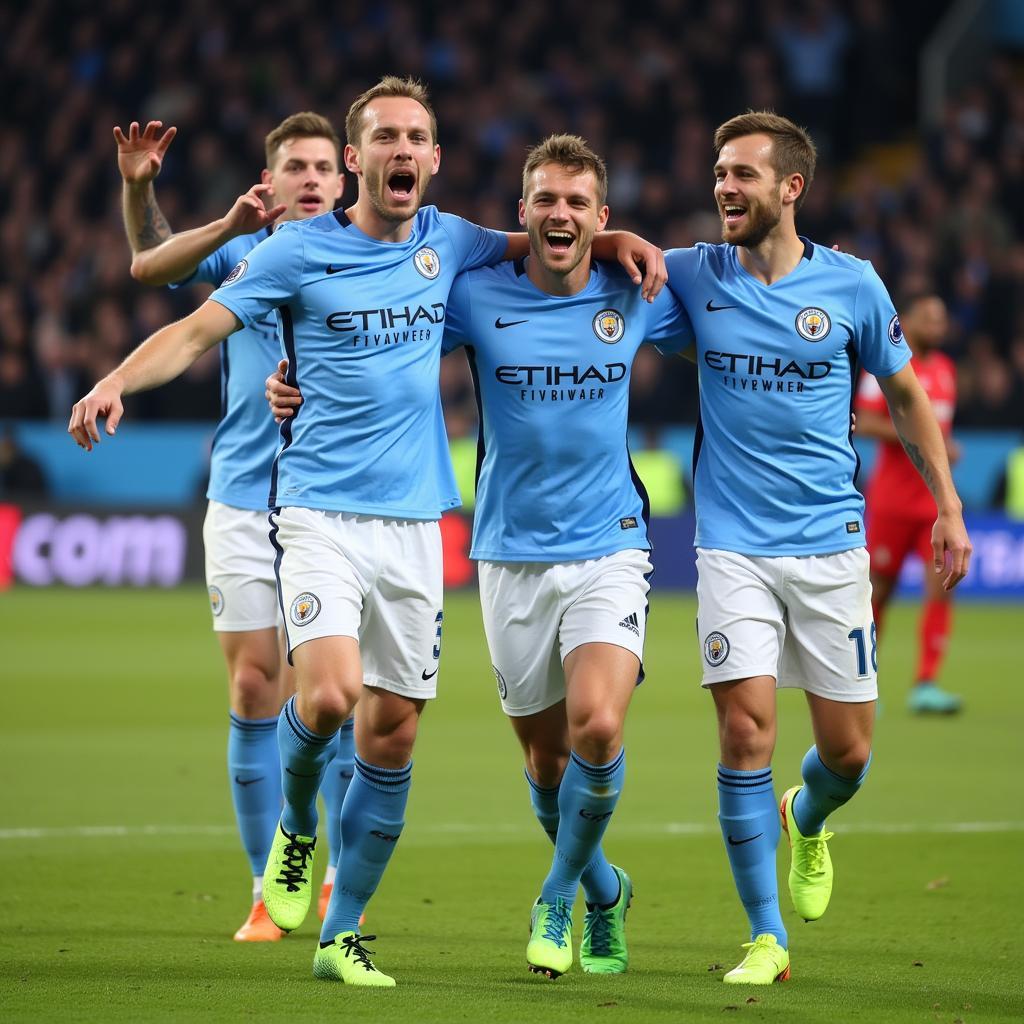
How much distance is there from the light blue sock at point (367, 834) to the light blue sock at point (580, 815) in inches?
19.0

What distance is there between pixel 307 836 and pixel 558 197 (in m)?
2.08

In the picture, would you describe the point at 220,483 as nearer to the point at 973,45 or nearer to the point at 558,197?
the point at 558,197

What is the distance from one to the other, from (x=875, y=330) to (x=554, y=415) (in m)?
1.09

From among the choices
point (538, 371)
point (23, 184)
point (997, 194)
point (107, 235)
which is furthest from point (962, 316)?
point (538, 371)

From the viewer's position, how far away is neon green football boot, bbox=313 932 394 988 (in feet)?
17.1

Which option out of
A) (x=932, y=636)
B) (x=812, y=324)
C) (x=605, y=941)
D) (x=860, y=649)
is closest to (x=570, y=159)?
(x=812, y=324)

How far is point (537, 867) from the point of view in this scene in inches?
286

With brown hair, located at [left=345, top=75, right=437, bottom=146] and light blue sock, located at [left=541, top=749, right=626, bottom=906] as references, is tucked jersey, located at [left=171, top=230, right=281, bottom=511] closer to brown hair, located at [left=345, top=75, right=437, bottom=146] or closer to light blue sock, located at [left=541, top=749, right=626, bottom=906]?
brown hair, located at [left=345, top=75, right=437, bottom=146]

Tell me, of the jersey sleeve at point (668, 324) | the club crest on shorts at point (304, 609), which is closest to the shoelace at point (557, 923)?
the club crest on shorts at point (304, 609)

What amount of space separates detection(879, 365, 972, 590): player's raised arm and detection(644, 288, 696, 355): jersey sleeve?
2.13 ft

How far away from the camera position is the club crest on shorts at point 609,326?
5605 mm

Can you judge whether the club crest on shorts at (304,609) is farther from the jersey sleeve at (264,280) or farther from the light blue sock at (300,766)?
the jersey sleeve at (264,280)

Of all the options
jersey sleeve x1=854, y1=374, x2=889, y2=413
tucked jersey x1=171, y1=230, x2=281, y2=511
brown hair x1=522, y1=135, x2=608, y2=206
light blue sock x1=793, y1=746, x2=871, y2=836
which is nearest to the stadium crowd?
jersey sleeve x1=854, y1=374, x2=889, y2=413

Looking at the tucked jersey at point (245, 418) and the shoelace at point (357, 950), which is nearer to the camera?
the shoelace at point (357, 950)
